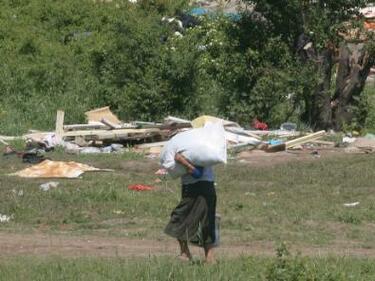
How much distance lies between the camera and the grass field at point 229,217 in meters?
8.11

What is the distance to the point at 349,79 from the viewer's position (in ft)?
77.0

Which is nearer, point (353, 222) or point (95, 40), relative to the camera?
point (353, 222)

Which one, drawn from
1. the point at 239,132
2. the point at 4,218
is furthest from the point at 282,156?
the point at 4,218

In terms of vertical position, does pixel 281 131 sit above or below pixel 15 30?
below

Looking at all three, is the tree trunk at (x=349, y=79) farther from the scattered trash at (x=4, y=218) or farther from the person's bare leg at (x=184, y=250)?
the person's bare leg at (x=184, y=250)

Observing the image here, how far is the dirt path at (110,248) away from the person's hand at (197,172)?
1.18 metres

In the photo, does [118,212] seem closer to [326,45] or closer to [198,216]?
[198,216]

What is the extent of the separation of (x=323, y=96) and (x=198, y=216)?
1502 centimetres

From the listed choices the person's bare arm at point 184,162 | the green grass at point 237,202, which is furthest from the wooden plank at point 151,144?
the person's bare arm at point 184,162

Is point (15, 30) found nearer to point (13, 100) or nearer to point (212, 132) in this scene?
point (13, 100)

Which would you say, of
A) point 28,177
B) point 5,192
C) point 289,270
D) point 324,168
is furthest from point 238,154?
point 289,270

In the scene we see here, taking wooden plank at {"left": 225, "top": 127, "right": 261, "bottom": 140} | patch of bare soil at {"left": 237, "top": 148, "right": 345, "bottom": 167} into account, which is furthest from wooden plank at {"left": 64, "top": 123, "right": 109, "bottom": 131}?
patch of bare soil at {"left": 237, "top": 148, "right": 345, "bottom": 167}

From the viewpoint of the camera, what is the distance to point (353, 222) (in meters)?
12.8

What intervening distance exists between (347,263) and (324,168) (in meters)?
8.63
